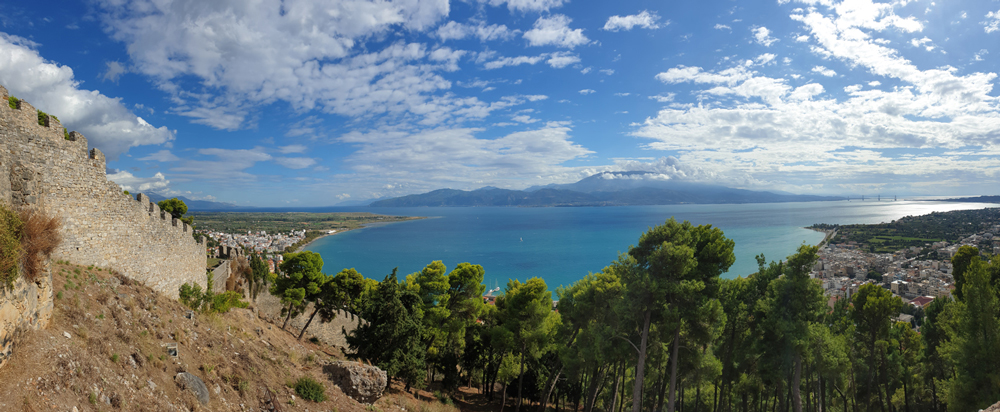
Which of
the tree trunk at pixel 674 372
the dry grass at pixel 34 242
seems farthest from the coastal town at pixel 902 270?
the dry grass at pixel 34 242

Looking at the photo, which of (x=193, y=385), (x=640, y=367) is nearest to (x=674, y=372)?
(x=640, y=367)

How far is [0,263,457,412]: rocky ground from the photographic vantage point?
16.9 feet

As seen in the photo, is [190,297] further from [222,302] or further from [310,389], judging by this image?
[310,389]

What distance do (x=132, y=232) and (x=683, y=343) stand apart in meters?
16.4

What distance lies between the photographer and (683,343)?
40.7 ft

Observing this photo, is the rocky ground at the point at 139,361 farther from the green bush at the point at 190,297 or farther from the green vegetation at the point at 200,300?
the green bush at the point at 190,297

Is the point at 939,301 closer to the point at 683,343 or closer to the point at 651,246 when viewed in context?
the point at 683,343

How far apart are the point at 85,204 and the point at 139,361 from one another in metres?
5.21

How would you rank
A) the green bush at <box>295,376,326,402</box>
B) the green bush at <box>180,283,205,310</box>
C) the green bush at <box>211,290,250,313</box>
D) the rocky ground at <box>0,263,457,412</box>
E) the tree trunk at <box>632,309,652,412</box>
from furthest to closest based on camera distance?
the green bush at <box>211,290,250,313</box> < the green bush at <box>180,283,205,310</box> < the tree trunk at <box>632,309,652,412</box> < the green bush at <box>295,376,326,402</box> < the rocky ground at <box>0,263,457,412</box>

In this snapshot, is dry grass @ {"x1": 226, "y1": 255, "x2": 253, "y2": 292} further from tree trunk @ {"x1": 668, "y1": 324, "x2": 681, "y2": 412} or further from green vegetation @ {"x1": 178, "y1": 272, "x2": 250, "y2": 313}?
tree trunk @ {"x1": 668, "y1": 324, "x2": 681, "y2": 412}

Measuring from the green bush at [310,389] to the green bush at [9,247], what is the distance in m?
6.06

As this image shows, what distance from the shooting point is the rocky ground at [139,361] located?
16.9ft

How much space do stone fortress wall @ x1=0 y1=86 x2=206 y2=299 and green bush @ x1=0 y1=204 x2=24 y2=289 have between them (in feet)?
3.69

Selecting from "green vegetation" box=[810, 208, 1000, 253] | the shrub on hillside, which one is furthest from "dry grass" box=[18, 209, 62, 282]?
"green vegetation" box=[810, 208, 1000, 253]
